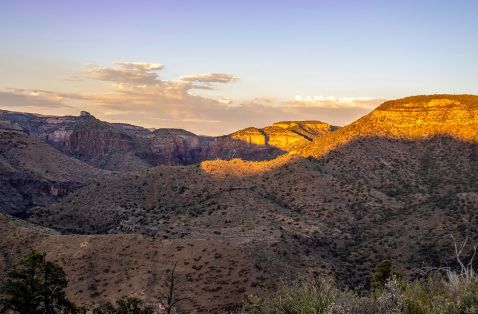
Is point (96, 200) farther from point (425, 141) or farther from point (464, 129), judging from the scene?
point (464, 129)

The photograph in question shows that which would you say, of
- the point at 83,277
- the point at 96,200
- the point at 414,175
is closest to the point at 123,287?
the point at 83,277

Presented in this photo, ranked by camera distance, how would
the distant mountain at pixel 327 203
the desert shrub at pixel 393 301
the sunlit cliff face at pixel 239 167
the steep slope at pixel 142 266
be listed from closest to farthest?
the desert shrub at pixel 393 301, the steep slope at pixel 142 266, the distant mountain at pixel 327 203, the sunlit cliff face at pixel 239 167

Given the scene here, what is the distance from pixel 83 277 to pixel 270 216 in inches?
1181

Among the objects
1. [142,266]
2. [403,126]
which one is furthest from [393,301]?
[403,126]

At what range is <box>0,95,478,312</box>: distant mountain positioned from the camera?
190ft

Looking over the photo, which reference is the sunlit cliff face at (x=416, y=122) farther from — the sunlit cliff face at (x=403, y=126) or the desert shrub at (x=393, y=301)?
the desert shrub at (x=393, y=301)

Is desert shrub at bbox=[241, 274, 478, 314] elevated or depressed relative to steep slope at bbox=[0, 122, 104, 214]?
elevated

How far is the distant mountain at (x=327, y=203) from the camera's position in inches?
2283

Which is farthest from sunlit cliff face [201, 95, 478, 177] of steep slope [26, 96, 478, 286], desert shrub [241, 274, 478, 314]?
desert shrub [241, 274, 478, 314]

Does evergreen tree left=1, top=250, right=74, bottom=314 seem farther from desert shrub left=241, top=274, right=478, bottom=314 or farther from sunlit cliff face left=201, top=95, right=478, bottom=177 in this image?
sunlit cliff face left=201, top=95, right=478, bottom=177

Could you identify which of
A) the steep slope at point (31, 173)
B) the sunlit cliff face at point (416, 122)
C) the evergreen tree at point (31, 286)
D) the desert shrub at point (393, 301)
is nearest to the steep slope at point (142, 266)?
the evergreen tree at point (31, 286)

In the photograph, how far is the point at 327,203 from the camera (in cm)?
7869

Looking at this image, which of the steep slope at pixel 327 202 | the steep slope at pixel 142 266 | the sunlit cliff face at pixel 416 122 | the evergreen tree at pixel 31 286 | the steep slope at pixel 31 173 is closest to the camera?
the evergreen tree at pixel 31 286

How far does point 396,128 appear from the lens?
104375 mm
